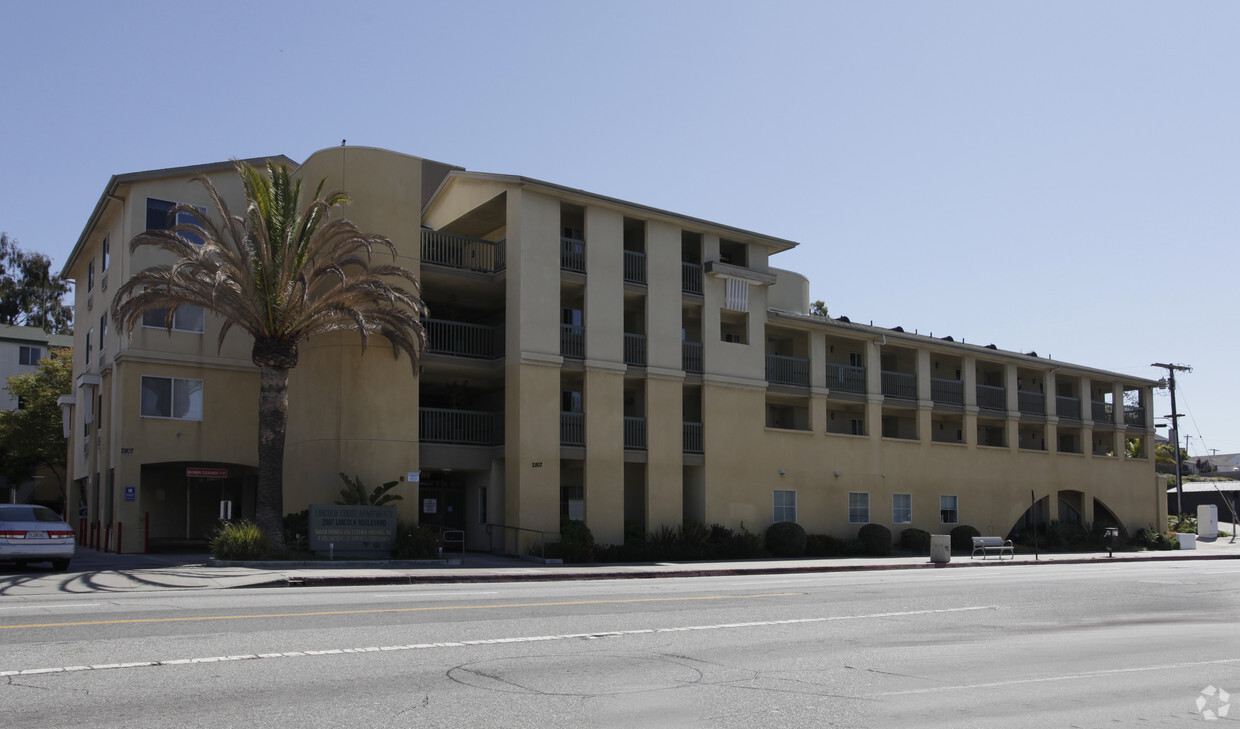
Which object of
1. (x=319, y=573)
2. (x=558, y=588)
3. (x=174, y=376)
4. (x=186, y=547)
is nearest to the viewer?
(x=558, y=588)

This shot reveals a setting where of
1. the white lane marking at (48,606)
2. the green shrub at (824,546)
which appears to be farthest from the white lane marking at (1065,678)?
the green shrub at (824,546)

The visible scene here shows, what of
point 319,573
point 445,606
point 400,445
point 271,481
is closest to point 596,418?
point 400,445

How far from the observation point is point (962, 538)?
42.4 metres

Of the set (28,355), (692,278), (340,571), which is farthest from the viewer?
(28,355)

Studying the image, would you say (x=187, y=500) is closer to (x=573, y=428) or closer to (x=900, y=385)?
(x=573, y=428)

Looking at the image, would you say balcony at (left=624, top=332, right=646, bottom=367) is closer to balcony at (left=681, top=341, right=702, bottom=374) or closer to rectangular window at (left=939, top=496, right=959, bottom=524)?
balcony at (left=681, top=341, right=702, bottom=374)

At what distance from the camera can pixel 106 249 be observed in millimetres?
36750

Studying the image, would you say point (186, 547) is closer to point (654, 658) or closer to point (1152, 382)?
point (654, 658)

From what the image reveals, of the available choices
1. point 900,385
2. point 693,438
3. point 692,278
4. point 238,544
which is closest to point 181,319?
point 238,544

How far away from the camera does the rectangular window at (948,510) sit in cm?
4353

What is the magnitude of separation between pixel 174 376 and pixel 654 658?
26.4 meters

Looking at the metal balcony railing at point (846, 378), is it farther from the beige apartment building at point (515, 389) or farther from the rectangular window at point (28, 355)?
the rectangular window at point (28, 355)
